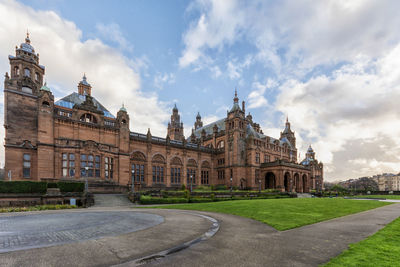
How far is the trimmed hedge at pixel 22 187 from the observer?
21611 millimetres

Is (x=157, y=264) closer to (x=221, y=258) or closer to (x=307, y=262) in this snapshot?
(x=221, y=258)

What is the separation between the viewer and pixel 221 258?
6.00m

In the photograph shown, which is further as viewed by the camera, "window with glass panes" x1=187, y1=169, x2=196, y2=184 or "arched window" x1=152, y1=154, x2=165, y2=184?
"window with glass panes" x1=187, y1=169, x2=196, y2=184

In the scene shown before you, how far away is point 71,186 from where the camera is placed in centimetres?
2544

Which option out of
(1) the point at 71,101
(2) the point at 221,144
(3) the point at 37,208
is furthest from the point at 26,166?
(2) the point at 221,144

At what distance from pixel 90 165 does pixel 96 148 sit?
2.80 metres

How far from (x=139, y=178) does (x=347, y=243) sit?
3828cm

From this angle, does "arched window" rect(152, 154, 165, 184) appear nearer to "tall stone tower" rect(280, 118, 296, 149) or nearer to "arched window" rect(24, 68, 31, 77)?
"arched window" rect(24, 68, 31, 77)

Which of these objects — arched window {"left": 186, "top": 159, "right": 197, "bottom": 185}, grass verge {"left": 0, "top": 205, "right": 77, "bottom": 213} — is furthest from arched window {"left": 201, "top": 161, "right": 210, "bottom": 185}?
grass verge {"left": 0, "top": 205, "right": 77, "bottom": 213}

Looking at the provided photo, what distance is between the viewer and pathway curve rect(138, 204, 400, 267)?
573cm

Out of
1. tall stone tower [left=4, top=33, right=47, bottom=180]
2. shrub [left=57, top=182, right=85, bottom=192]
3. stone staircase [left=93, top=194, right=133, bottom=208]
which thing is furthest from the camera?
tall stone tower [left=4, top=33, right=47, bottom=180]

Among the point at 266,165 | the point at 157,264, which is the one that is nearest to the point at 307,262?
the point at 157,264

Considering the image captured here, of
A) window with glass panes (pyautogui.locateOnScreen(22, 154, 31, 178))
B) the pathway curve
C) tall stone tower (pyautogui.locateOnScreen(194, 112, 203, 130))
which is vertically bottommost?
the pathway curve

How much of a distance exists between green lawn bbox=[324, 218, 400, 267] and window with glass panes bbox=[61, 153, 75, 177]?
3383 centimetres
